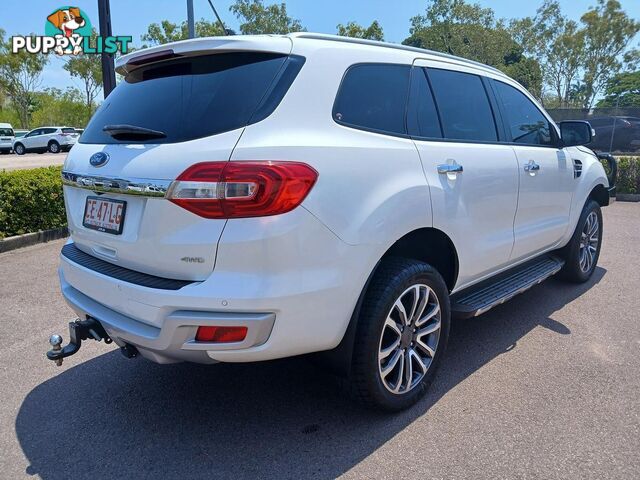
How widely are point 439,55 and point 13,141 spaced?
1301 inches

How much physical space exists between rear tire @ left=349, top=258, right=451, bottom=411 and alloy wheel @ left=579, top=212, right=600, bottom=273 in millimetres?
2743

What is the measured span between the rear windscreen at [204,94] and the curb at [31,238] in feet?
14.9

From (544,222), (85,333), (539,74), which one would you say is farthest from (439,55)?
(539,74)

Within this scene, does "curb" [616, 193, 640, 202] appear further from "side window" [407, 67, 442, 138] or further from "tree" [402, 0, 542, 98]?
"tree" [402, 0, 542, 98]

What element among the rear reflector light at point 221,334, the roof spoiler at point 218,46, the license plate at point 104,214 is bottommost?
the rear reflector light at point 221,334

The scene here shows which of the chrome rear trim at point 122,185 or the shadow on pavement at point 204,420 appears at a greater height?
the chrome rear trim at point 122,185

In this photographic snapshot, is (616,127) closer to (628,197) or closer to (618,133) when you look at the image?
(618,133)

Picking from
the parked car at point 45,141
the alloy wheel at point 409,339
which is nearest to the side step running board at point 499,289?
the alloy wheel at point 409,339

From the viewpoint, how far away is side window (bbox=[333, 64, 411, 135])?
247 centimetres

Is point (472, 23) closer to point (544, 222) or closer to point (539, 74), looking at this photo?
point (539, 74)

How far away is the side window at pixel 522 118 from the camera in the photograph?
383 centimetres

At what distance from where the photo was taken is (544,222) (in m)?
4.06

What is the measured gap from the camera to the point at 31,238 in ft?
21.8

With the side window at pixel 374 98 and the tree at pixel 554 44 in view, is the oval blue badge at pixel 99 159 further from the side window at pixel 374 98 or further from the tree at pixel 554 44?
the tree at pixel 554 44
